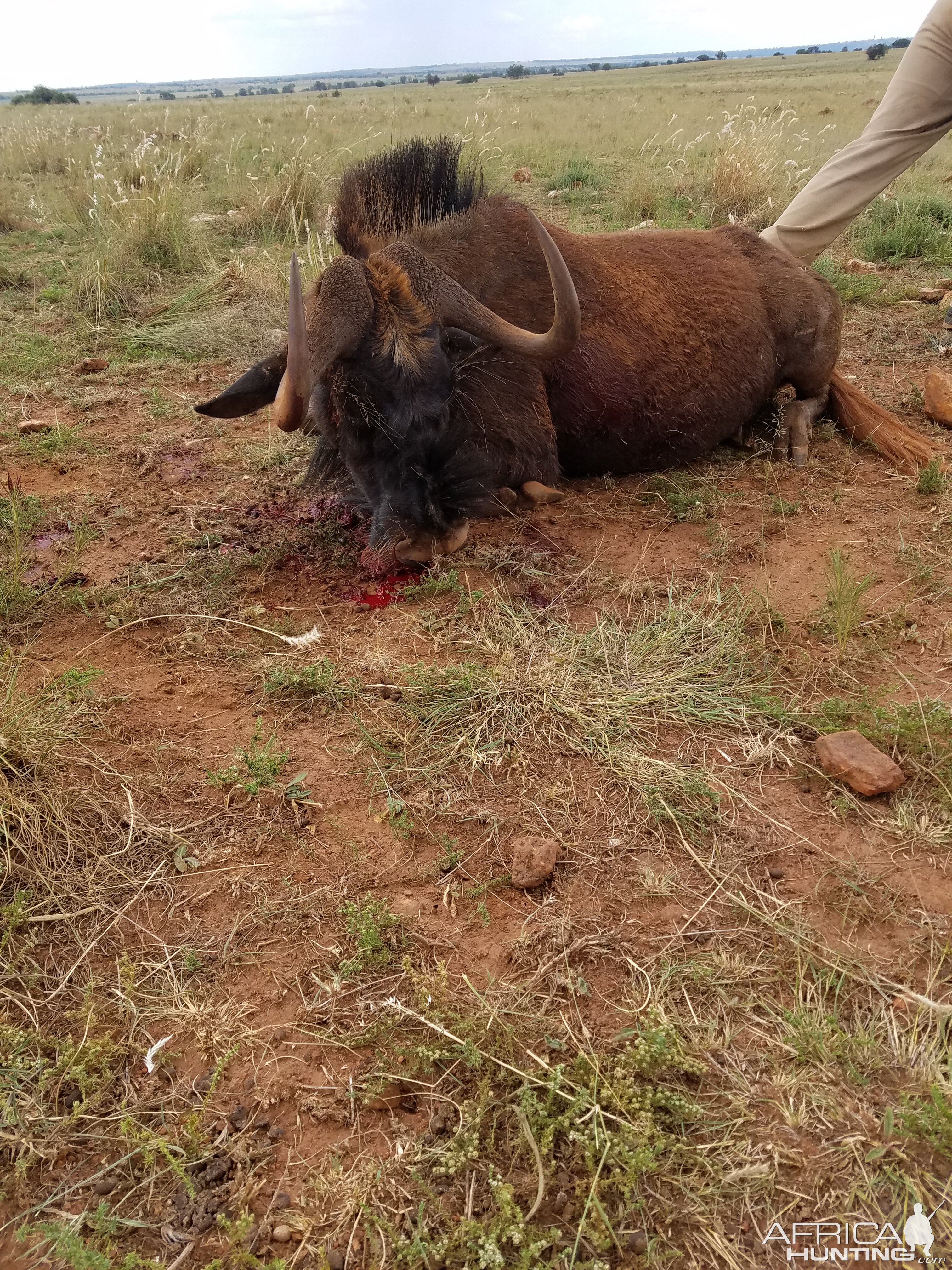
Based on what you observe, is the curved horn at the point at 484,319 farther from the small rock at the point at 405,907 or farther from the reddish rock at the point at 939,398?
the reddish rock at the point at 939,398

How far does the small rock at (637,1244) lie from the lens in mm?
1522

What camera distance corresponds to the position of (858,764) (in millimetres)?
2547

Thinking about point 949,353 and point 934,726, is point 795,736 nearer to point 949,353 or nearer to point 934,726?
point 934,726

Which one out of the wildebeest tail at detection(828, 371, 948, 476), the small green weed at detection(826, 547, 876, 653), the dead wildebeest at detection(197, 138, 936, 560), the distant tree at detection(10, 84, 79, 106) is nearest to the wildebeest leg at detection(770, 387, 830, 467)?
the dead wildebeest at detection(197, 138, 936, 560)

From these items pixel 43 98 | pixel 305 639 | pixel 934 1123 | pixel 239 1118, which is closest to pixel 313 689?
pixel 305 639

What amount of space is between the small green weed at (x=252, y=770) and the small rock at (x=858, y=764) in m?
1.92

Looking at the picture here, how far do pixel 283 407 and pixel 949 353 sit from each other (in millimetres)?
5638

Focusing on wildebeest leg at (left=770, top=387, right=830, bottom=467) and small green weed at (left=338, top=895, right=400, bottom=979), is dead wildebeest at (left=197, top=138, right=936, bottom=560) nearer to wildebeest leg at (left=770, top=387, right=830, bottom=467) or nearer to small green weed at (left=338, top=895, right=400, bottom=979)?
wildebeest leg at (left=770, top=387, right=830, bottom=467)

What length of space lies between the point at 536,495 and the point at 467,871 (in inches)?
97.1

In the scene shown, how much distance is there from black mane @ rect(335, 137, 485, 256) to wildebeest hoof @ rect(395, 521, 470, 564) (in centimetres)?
156

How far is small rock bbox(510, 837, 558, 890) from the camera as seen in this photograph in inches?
91.0

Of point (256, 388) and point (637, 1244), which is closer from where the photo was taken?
point (637, 1244)

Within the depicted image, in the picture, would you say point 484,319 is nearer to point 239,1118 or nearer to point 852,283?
point 239,1118

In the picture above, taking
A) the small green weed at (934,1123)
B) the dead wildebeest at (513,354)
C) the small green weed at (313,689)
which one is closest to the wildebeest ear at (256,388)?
the dead wildebeest at (513,354)
